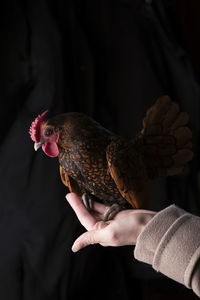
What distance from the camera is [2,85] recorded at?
2.43 feet

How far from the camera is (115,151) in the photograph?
502mm

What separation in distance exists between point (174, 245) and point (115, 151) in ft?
0.60

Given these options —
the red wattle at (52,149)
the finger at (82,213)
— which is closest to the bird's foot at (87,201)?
the finger at (82,213)

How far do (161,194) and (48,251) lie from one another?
0.40 m

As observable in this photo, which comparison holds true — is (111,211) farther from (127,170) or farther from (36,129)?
(36,129)

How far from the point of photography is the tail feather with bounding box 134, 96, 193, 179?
57cm

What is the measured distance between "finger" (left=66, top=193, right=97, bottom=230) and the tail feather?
0.51 ft

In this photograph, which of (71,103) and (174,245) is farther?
(71,103)

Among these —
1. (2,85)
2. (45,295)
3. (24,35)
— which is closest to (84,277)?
(45,295)

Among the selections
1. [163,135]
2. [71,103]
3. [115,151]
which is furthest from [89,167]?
[71,103]

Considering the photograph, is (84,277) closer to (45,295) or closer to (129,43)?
(45,295)

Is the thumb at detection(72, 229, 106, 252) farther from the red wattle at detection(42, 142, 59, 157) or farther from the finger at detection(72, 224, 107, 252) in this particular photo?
the red wattle at detection(42, 142, 59, 157)

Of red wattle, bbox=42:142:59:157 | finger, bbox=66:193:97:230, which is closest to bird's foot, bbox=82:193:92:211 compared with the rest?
finger, bbox=66:193:97:230

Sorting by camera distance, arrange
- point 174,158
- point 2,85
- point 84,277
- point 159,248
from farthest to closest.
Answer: point 84,277
point 2,85
point 174,158
point 159,248
